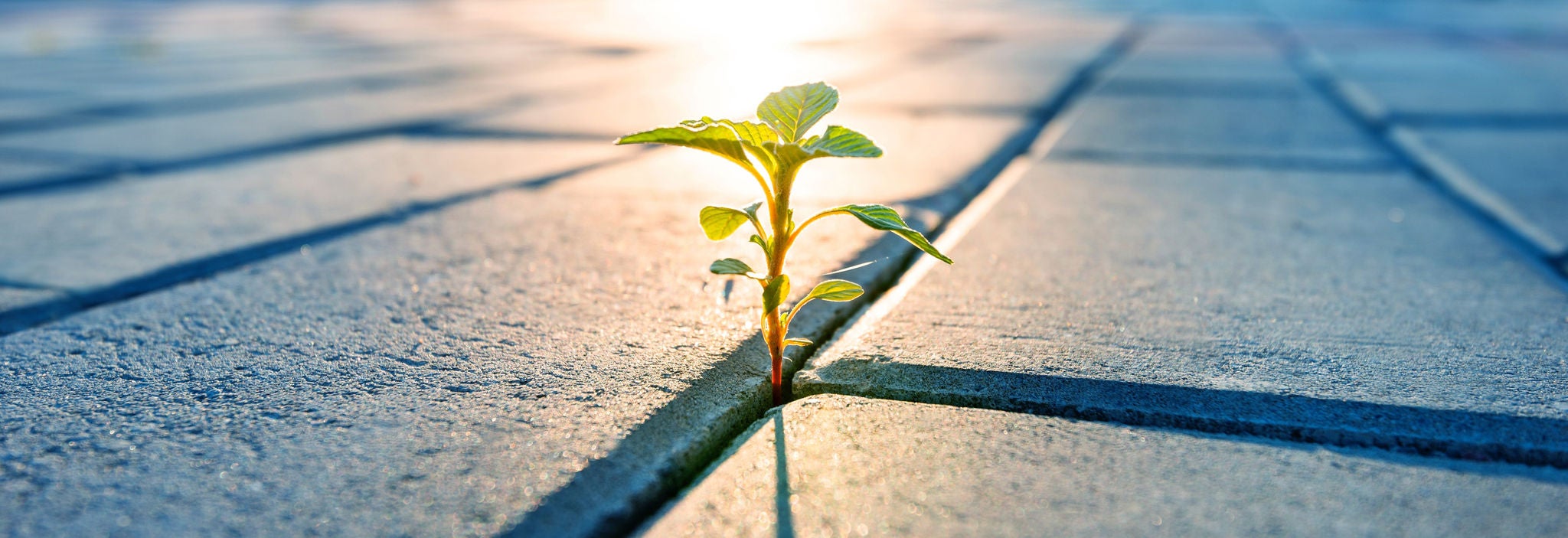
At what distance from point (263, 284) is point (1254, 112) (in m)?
2.98

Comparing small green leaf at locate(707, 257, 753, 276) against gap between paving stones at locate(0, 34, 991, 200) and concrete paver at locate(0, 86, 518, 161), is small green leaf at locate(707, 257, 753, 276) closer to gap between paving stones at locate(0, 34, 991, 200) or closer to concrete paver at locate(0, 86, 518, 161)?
gap between paving stones at locate(0, 34, 991, 200)

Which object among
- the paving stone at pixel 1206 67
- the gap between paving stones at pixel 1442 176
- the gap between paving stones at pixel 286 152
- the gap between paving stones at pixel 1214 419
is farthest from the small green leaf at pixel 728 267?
the paving stone at pixel 1206 67

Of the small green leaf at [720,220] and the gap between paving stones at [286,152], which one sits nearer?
the small green leaf at [720,220]

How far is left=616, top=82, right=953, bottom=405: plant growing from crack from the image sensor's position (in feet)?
2.82

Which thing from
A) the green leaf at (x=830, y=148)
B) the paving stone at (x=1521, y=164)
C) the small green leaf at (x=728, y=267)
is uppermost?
the green leaf at (x=830, y=148)

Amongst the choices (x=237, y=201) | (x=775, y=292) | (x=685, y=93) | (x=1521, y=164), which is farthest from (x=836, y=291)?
(x=685, y=93)

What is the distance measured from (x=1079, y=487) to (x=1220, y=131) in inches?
93.2

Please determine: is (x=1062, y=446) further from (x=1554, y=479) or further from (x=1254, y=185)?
(x=1254, y=185)

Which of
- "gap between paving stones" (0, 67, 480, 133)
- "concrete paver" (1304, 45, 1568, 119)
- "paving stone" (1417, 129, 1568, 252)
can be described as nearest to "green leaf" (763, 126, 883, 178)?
→ "paving stone" (1417, 129, 1568, 252)

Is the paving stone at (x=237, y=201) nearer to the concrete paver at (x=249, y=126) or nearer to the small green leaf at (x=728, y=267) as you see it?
the concrete paver at (x=249, y=126)

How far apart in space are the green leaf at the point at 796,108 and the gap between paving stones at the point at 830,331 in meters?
0.31

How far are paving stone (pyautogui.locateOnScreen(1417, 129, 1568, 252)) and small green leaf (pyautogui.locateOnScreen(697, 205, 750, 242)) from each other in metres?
1.58

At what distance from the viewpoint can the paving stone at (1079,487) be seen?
2.62 feet

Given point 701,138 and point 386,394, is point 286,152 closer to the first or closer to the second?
point 386,394
